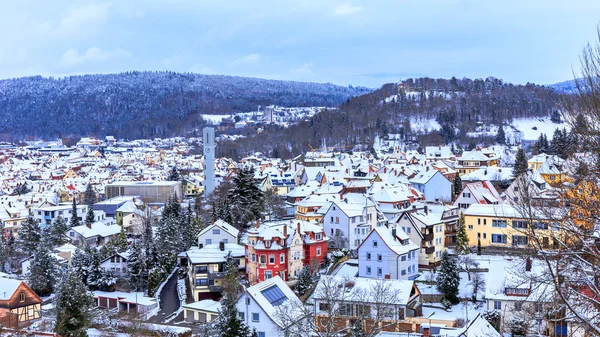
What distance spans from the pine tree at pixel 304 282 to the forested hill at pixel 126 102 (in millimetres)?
116629

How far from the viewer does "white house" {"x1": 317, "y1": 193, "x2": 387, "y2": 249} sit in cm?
2459

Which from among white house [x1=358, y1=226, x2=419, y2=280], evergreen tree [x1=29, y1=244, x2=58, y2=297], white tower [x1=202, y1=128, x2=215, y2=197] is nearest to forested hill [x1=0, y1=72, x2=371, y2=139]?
white tower [x1=202, y1=128, x2=215, y2=197]

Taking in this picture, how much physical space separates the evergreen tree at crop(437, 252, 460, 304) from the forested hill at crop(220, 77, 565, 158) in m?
52.4

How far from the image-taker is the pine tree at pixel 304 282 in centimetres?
1997

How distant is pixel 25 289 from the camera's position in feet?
65.5

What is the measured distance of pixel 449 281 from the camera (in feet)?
62.1

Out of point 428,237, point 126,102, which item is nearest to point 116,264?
point 428,237

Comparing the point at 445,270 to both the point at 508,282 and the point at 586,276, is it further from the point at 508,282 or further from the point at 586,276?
the point at 586,276

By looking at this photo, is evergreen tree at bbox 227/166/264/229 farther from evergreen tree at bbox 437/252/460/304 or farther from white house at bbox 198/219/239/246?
evergreen tree at bbox 437/252/460/304

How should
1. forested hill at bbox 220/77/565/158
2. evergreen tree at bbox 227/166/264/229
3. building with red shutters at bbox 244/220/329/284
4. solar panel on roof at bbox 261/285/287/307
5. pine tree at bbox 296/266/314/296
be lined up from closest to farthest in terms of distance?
solar panel on roof at bbox 261/285/287/307
pine tree at bbox 296/266/314/296
building with red shutters at bbox 244/220/329/284
evergreen tree at bbox 227/166/264/229
forested hill at bbox 220/77/565/158

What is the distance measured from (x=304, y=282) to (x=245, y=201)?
898cm

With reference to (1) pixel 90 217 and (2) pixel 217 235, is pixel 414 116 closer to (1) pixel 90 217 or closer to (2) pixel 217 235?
(1) pixel 90 217

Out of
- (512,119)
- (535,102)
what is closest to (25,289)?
(512,119)

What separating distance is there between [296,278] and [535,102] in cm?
7596
